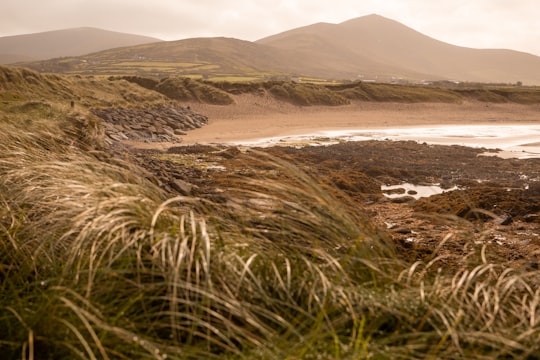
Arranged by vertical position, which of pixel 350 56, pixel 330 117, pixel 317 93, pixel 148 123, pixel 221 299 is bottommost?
pixel 221 299

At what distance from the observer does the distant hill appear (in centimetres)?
9888

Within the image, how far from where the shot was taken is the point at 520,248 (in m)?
5.80

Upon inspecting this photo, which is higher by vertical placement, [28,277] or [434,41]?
[434,41]

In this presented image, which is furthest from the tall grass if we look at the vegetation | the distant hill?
the distant hill

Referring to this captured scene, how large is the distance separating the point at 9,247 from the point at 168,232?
2.73 ft

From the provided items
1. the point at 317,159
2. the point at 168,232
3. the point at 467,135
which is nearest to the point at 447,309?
the point at 168,232

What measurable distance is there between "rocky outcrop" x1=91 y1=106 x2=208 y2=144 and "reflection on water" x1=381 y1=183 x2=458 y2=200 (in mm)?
8067

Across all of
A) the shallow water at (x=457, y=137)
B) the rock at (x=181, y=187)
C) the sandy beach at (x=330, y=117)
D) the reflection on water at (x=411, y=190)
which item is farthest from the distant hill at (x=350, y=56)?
the rock at (x=181, y=187)

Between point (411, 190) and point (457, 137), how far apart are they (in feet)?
31.4

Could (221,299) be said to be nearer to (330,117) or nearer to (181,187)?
(181,187)

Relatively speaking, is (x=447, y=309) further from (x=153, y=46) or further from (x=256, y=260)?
(x=153, y=46)

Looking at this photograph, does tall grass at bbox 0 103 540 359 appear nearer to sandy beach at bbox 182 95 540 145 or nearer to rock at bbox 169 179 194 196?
rock at bbox 169 179 194 196

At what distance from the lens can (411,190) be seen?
31.1ft

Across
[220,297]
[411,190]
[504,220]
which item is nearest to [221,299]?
[220,297]
